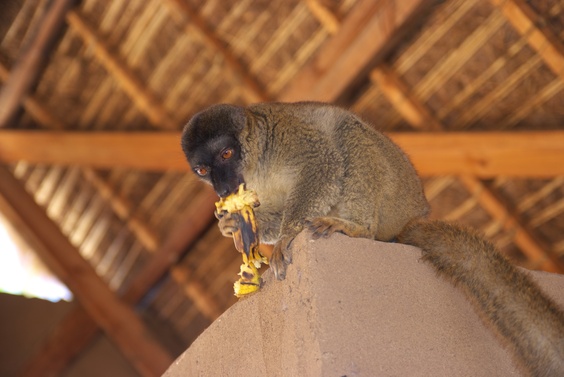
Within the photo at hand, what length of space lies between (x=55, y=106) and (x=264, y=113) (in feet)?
18.0

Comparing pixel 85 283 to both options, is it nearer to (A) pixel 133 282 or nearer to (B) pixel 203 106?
(A) pixel 133 282

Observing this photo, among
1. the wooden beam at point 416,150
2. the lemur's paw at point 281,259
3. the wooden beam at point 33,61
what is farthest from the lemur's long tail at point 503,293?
the wooden beam at point 33,61

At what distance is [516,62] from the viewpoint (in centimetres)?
647

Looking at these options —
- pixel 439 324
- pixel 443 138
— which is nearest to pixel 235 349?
pixel 439 324

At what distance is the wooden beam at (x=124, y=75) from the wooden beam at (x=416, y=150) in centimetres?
56

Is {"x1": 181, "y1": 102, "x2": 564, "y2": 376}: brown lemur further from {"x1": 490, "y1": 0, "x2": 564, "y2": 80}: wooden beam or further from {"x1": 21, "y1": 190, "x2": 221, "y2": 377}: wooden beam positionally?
{"x1": 21, "y1": 190, "x2": 221, "y2": 377}: wooden beam

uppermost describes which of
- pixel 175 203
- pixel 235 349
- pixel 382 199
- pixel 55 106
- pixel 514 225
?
pixel 55 106

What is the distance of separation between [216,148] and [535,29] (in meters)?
3.44

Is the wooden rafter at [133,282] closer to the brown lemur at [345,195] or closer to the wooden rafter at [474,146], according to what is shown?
the wooden rafter at [474,146]

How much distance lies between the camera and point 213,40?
7.66 m

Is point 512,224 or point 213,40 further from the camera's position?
point 213,40

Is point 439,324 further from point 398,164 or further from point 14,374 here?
point 14,374

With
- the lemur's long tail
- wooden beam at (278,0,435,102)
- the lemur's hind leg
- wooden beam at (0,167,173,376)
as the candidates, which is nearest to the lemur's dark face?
the lemur's hind leg

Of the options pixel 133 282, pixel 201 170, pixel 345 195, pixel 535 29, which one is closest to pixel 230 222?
pixel 201 170
